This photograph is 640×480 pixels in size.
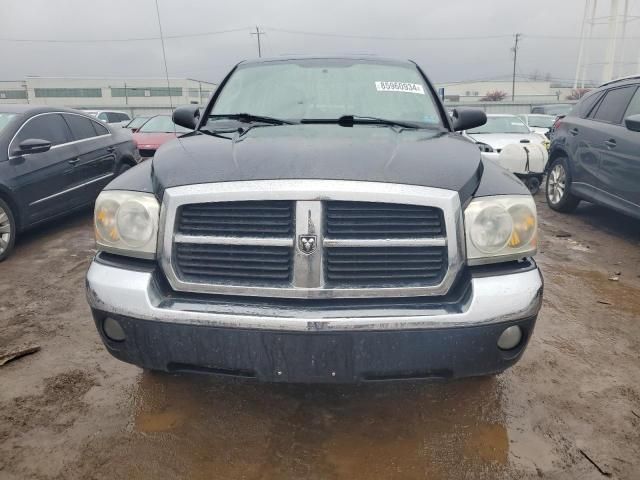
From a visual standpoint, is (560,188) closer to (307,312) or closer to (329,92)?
(329,92)

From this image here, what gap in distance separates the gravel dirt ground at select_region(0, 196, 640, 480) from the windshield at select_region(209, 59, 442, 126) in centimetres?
164

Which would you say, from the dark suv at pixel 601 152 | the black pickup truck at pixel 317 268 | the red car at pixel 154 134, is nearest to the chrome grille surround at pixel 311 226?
the black pickup truck at pixel 317 268

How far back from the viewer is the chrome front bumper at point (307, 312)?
6.03ft

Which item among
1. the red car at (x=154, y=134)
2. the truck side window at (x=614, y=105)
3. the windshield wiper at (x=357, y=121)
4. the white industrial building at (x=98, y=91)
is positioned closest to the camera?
the windshield wiper at (x=357, y=121)

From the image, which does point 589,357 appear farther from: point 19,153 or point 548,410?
point 19,153

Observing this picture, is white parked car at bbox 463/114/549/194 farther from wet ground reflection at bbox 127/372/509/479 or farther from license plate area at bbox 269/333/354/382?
license plate area at bbox 269/333/354/382

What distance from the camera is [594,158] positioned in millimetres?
5816

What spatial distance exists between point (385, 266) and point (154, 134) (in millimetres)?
10159

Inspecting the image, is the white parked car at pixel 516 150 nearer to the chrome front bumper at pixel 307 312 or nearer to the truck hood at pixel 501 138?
the truck hood at pixel 501 138

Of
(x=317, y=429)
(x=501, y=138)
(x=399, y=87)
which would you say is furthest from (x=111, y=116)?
(x=317, y=429)

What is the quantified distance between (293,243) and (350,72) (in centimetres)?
194

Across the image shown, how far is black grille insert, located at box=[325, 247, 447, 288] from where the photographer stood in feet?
6.40

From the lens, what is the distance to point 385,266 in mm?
1976

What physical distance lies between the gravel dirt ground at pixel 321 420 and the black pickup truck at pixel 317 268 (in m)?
0.45
